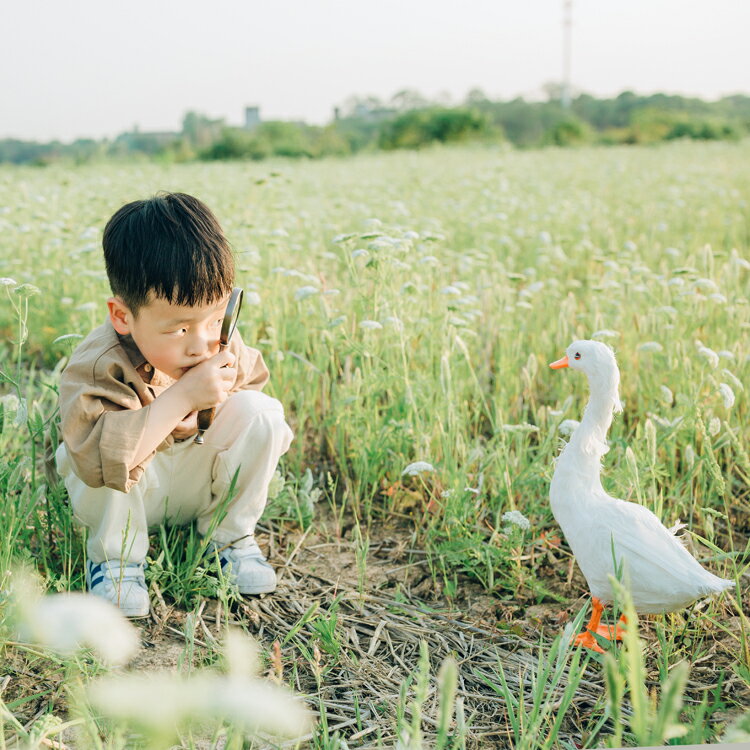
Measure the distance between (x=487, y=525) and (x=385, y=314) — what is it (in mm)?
772

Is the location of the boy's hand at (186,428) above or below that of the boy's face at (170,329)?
below

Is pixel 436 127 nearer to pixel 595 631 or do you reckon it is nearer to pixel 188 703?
pixel 595 631

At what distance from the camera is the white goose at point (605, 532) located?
149 cm

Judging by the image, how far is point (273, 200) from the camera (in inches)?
220

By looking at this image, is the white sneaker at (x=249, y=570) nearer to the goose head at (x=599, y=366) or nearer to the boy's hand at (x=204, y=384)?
the boy's hand at (x=204, y=384)

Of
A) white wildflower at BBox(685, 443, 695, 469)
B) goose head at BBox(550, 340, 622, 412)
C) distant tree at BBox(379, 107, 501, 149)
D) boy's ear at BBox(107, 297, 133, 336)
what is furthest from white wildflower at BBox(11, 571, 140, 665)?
distant tree at BBox(379, 107, 501, 149)

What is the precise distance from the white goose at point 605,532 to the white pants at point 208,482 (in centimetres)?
74

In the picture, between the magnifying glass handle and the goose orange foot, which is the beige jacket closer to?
the magnifying glass handle

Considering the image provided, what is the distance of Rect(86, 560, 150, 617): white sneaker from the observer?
177 centimetres

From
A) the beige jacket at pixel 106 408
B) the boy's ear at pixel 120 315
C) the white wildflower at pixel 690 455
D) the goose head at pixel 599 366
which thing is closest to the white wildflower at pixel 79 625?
the beige jacket at pixel 106 408

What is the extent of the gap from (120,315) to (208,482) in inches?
20.6

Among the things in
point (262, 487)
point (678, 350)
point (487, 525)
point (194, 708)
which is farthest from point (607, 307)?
point (194, 708)

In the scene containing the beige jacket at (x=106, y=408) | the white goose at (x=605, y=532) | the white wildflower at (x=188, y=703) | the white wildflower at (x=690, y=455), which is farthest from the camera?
the white wildflower at (x=690, y=455)

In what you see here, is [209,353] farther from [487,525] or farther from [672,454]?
[672,454]
